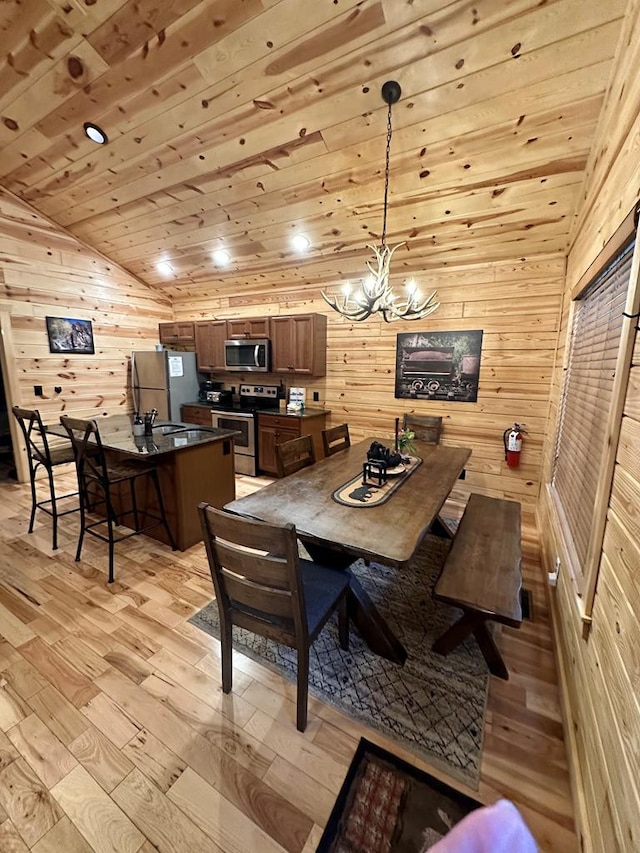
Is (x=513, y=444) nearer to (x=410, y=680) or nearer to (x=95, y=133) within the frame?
(x=410, y=680)

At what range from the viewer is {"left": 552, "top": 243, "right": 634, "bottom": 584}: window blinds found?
61.5 inches

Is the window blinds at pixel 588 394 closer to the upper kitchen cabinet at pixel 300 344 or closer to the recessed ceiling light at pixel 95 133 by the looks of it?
the upper kitchen cabinet at pixel 300 344

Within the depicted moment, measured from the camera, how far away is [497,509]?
8.20 feet

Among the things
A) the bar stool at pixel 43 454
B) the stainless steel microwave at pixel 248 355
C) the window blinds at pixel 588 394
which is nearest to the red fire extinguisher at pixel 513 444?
the window blinds at pixel 588 394

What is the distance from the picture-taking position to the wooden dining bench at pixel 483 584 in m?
1.55

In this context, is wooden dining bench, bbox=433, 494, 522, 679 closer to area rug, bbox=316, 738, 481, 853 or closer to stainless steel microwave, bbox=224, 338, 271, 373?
area rug, bbox=316, 738, 481, 853

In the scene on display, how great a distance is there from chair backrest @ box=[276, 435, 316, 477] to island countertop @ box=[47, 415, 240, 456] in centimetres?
83

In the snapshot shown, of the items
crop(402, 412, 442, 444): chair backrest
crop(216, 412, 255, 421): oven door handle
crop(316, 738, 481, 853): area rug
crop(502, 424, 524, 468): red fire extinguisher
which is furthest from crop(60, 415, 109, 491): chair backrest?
crop(502, 424, 524, 468): red fire extinguisher

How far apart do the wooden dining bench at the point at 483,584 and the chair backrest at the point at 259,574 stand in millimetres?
732

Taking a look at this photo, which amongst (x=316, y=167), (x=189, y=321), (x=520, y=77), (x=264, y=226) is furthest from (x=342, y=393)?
(x=520, y=77)

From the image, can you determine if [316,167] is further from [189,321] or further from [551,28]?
[189,321]

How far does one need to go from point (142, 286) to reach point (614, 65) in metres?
5.64

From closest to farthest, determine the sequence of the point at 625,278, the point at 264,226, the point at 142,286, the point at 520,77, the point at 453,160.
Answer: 1. the point at 625,278
2. the point at 520,77
3. the point at 453,160
4. the point at 264,226
5. the point at 142,286

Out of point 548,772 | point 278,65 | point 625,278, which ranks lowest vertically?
point 548,772
